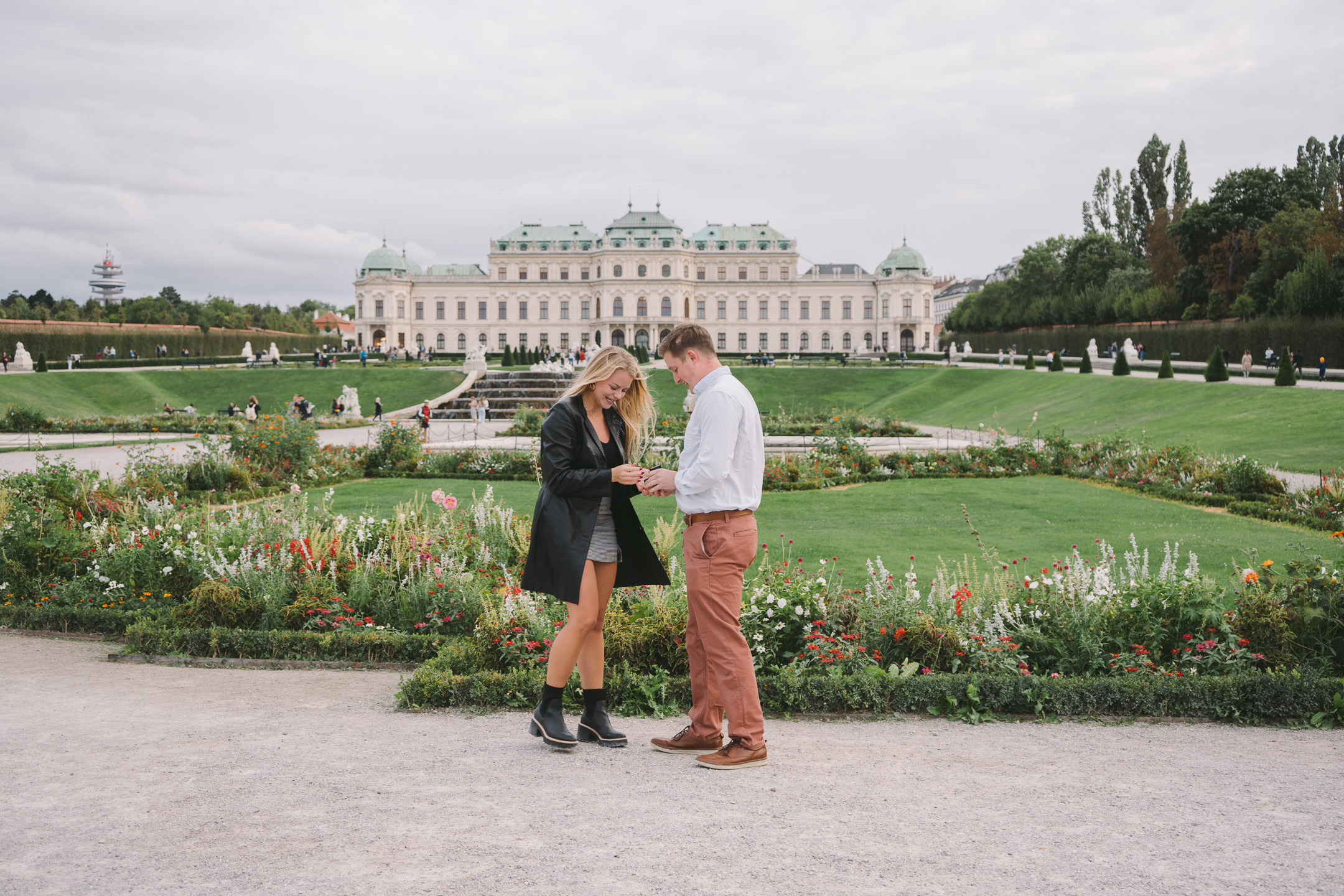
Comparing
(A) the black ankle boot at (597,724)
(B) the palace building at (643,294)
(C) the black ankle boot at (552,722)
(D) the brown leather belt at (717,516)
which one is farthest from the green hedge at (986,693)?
(B) the palace building at (643,294)

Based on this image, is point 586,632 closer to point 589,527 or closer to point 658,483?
point 589,527

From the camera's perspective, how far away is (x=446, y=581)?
18.7 ft

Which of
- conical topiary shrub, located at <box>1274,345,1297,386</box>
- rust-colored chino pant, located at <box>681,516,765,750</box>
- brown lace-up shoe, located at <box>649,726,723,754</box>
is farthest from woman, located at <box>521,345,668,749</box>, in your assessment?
conical topiary shrub, located at <box>1274,345,1297,386</box>

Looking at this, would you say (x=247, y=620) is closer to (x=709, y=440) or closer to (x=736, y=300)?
(x=709, y=440)

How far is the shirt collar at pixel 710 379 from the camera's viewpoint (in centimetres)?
353

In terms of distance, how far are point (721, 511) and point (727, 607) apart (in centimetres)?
37

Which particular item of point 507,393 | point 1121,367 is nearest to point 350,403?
point 507,393

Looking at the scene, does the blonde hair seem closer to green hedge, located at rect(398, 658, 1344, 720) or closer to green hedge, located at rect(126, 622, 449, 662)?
green hedge, located at rect(398, 658, 1344, 720)

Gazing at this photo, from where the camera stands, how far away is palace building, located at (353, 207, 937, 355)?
7444cm

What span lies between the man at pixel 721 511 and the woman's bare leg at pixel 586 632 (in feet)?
1.28

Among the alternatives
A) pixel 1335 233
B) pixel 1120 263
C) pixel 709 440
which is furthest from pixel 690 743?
pixel 1120 263

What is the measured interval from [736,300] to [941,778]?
244ft

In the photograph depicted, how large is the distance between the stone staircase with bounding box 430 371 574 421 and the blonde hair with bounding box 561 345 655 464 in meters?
24.7

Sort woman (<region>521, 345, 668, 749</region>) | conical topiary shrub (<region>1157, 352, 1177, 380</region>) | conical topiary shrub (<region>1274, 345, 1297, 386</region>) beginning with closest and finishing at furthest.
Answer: woman (<region>521, 345, 668, 749</region>) → conical topiary shrub (<region>1274, 345, 1297, 386</region>) → conical topiary shrub (<region>1157, 352, 1177, 380</region>)
